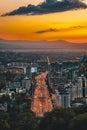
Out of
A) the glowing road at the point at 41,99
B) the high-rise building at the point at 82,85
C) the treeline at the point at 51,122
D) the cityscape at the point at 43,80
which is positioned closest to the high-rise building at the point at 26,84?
the cityscape at the point at 43,80

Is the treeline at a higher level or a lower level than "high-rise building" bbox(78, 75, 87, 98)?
higher

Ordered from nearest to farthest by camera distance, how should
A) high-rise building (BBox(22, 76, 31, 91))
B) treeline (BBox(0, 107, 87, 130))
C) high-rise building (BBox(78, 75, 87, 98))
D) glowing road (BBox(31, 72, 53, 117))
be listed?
treeline (BBox(0, 107, 87, 130))
glowing road (BBox(31, 72, 53, 117))
high-rise building (BBox(78, 75, 87, 98))
high-rise building (BBox(22, 76, 31, 91))

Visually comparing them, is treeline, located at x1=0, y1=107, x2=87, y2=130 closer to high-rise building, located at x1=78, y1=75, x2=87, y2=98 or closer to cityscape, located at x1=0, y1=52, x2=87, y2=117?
cityscape, located at x1=0, y1=52, x2=87, y2=117

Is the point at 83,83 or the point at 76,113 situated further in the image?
the point at 83,83

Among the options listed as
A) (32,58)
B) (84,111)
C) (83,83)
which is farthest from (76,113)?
(32,58)

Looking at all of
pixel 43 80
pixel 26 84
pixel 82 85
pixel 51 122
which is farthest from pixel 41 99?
pixel 51 122

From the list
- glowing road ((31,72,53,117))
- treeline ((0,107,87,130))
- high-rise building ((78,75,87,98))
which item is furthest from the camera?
high-rise building ((78,75,87,98))

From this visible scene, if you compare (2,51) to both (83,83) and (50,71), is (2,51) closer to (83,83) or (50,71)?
(50,71)

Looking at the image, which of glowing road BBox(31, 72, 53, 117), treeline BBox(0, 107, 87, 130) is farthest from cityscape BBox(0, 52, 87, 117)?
treeline BBox(0, 107, 87, 130)
